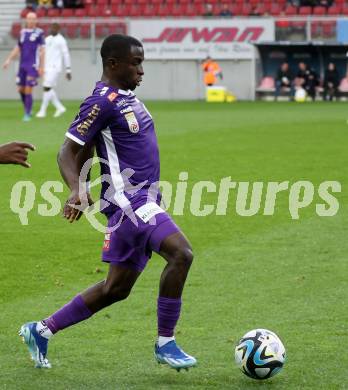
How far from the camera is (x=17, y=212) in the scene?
13375 mm

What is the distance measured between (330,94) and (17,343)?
97.6 ft

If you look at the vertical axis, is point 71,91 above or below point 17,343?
below

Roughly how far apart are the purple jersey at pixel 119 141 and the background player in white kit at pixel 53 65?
2168 cm

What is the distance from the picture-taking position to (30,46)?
26.8m

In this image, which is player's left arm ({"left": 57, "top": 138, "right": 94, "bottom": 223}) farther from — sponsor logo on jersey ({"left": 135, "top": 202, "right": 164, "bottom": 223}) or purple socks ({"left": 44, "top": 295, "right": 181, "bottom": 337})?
purple socks ({"left": 44, "top": 295, "right": 181, "bottom": 337})

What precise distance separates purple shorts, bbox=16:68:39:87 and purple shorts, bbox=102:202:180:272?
2058 centimetres

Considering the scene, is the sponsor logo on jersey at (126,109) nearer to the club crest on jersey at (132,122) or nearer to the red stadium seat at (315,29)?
the club crest on jersey at (132,122)

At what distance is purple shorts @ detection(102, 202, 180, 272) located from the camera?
6352 millimetres

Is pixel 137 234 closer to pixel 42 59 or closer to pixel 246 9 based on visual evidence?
pixel 42 59

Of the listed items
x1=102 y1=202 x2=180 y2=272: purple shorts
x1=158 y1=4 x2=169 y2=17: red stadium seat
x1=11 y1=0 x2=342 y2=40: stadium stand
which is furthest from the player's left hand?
x1=158 y1=4 x2=169 y2=17: red stadium seat

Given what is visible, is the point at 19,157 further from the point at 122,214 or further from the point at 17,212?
the point at 17,212

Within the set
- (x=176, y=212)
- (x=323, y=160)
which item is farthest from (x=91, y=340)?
(x=323, y=160)

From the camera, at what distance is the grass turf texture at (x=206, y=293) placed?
6535mm

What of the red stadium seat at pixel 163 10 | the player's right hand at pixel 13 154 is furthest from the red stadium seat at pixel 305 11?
the player's right hand at pixel 13 154
